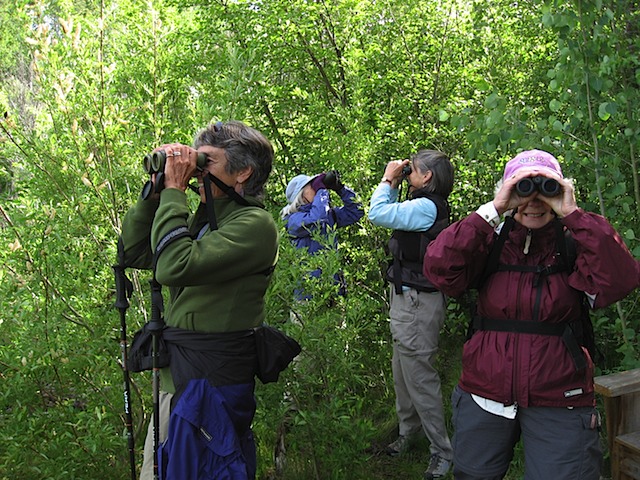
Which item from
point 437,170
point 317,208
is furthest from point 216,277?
point 317,208

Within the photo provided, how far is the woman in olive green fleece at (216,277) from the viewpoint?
2.01 m

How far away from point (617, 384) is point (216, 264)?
1.94 m

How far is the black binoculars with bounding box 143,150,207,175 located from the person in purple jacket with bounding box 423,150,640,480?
0.96 meters

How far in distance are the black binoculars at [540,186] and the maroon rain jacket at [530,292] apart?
11cm

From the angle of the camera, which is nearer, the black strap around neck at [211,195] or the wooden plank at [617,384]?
the black strap around neck at [211,195]

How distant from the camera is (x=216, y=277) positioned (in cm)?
203

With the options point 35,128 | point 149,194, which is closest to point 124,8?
point 35,128

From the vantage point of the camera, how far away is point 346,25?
526 centimetres

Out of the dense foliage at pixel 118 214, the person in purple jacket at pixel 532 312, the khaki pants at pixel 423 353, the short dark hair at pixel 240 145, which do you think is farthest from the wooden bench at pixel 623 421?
the short dark hair at pixel 240 145

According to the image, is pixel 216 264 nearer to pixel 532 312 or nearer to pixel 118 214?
pixel 532 312

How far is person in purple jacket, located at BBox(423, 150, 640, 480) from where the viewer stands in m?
2.17

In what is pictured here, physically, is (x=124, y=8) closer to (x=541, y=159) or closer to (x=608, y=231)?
(x=541, y=159)

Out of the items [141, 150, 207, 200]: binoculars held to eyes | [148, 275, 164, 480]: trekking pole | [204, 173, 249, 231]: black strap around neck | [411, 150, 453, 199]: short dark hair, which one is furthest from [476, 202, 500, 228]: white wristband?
[411, 150, 453, 199]: short dark hair

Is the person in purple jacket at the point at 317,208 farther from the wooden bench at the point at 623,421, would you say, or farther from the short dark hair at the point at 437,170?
the wooden bench at the point at 623,421
